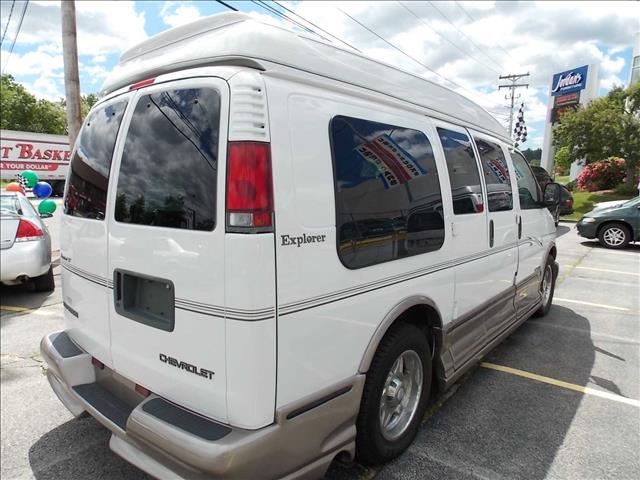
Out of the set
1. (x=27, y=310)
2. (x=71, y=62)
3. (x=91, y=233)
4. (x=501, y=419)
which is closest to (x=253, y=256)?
(x=91, y=233)

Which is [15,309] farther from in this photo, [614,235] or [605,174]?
[605,174]

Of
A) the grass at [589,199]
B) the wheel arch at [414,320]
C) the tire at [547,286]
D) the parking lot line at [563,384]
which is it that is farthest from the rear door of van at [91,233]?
the grass at [589,199]

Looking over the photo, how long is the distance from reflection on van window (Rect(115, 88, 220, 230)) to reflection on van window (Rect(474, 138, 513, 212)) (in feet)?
8.18

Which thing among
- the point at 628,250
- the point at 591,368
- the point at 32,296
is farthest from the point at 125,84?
the point at 628,250

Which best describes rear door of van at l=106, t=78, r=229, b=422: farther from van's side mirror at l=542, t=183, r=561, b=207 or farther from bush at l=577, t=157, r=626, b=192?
bush at l=577, t=157, r=626, b=192

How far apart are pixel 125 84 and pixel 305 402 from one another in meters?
2.05

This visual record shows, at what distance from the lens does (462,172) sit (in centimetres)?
322

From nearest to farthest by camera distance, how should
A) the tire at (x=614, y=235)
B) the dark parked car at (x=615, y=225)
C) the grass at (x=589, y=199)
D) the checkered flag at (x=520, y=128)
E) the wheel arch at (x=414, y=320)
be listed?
the wheel arch at (x=414, y=320)
the dark parked car at (x=615, y=225)
the tire at (x=614, y=235)
the grass at (x=589, y=199)
the checkered flag at (x=520, y=128)

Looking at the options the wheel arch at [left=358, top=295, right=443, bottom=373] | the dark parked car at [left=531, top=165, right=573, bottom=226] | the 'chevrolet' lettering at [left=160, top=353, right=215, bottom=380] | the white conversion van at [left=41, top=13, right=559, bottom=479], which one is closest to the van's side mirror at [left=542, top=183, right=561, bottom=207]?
the dark parked car at [left=531, top=165, right=573, bottom=226]

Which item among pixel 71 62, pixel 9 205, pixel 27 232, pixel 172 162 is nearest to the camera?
pixel 172 162

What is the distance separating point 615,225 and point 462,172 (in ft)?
34.2

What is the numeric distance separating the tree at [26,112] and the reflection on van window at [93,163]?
61.0m

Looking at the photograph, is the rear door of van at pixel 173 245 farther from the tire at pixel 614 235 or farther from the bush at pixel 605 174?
the bush at pixel 605 174

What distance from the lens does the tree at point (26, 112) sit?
51.2m
